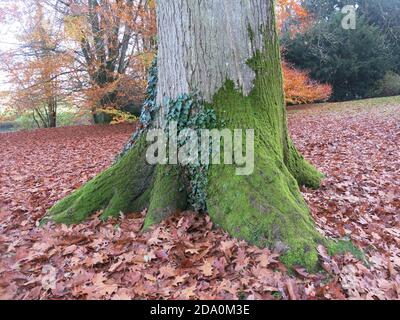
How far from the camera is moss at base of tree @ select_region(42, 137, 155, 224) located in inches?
147

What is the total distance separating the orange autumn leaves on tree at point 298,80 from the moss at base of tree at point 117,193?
1554cm

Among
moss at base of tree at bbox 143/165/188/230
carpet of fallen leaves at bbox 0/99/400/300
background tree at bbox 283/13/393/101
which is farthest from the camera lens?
background tree at bbox 283/13/393/101

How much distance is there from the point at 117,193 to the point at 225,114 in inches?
62.2

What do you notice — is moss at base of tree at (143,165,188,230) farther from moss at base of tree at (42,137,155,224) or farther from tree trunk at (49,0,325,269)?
moss at base of tree at (42,137,155,224)

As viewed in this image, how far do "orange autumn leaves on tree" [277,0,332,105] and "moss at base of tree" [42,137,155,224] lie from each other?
51.0 feet

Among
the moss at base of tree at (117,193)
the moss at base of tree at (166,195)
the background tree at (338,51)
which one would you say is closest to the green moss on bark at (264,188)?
the moss at base of tree at (166,195)

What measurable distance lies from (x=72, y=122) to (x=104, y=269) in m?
19.6

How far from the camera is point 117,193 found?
3830 millimetres

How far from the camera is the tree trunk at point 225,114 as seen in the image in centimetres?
303

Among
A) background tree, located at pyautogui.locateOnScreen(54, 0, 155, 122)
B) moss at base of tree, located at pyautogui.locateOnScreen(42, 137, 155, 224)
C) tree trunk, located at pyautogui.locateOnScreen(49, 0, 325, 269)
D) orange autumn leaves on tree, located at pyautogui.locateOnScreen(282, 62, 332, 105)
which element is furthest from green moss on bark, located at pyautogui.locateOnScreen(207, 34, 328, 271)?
orange autumn leaves on tree, located at pyautogui.locateOnScreen(282, 62, 332, 105)

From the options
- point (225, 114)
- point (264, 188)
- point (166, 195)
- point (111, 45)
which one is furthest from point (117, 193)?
point (111, 45)

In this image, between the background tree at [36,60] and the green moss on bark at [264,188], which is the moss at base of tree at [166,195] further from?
the background tree at [36,60]

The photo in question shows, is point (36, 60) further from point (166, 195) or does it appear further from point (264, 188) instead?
point (264, 188)

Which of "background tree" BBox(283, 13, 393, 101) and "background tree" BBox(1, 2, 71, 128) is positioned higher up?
"background tree" BBox(283, 13, 393, 101)
